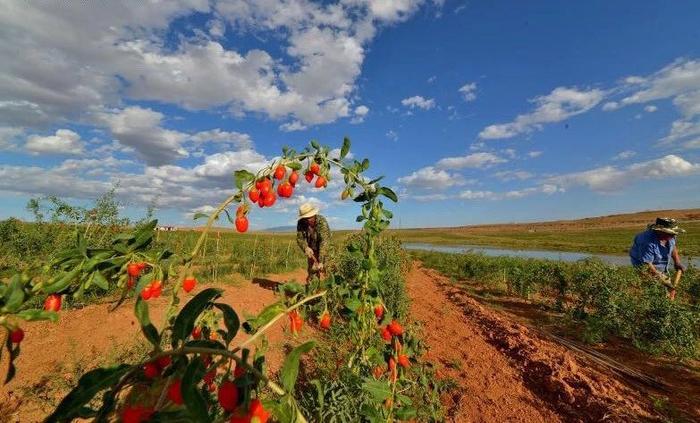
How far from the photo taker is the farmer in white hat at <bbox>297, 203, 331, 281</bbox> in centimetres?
750

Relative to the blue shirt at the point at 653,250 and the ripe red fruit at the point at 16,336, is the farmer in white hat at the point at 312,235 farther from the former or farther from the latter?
the ripe red fruit at the point at 16,336

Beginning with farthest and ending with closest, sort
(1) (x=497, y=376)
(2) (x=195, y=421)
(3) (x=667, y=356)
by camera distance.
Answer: (3) (x=667, y=356), (1) (x=497, y=376), (2) (x=195, y=421)

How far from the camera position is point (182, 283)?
147 cm

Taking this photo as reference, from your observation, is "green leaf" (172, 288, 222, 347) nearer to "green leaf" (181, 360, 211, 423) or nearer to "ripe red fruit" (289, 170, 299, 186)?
"green leaf" (181, 360, 211, 423)

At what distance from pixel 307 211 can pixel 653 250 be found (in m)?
6.08

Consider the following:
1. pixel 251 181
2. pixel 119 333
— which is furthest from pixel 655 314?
pixel 119 333

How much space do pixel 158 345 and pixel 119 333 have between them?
218 inches

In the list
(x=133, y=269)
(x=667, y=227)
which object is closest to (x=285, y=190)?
(x=133, y=269)

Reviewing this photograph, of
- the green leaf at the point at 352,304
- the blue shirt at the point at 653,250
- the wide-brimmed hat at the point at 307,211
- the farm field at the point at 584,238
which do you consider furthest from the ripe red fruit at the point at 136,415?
the farm field at the point at 584,238

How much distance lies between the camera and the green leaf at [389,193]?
2219 millimetres

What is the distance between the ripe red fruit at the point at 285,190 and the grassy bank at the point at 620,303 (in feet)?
22.1

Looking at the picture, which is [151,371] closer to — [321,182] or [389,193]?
[321,182]

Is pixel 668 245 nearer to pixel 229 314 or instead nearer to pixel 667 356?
pixel 667 356

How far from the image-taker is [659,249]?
21.8 feet
